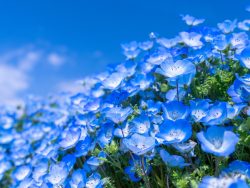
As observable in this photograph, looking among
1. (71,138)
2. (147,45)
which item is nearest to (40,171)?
(71,138)

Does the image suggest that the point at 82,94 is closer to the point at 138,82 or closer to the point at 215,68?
the point at 138,82

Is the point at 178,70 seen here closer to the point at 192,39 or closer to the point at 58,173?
the point at 192,39

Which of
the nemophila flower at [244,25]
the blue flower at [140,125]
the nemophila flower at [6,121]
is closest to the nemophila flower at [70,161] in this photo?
the blue flower at [140,125]

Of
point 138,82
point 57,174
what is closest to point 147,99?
point 138,82

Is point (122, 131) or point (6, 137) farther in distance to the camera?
point (6, 137)

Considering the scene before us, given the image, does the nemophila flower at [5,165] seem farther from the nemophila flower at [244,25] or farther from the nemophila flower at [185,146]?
the nemophila flower at [185,146]

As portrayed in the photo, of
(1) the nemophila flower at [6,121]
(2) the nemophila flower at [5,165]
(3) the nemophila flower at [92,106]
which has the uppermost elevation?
(1) the nemophila flower at [6,121]
